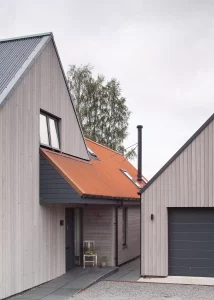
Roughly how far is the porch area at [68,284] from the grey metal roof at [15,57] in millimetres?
4938

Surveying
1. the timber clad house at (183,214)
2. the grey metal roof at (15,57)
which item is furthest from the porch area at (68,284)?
the grey metal roof at (15,57)

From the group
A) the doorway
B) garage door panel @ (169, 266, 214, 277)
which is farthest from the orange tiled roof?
garage door panel @ (169, 266, 214, 277)

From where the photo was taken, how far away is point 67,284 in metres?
14.5

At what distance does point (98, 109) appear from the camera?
130ft

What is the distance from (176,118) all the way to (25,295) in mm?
18009

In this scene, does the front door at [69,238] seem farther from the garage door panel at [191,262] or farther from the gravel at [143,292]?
the garage door panel at [191,262]

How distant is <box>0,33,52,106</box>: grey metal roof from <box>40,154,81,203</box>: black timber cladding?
99.7 inches

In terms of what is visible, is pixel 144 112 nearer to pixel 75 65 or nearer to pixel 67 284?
pixel 75 65

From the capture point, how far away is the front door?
17172 mm

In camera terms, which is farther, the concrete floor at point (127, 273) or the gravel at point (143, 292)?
the concrete floor at point (127, 273)

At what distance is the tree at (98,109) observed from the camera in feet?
129

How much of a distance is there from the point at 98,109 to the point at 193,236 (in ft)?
80.3

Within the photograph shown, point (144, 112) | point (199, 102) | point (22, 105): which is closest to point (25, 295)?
point (22, 105)

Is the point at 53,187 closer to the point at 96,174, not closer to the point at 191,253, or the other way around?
the point at 96,174
